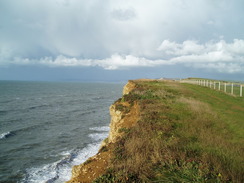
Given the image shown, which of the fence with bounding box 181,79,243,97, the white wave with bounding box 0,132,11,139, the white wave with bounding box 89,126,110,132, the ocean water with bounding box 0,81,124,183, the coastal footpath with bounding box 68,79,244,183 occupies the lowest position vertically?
the white wave with bounding box 89,126,110,132

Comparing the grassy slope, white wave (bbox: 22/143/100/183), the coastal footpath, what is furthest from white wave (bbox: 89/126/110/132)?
the grassy slope

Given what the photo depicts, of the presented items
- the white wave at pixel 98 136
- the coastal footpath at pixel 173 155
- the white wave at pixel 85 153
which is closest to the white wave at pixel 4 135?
the white wave at pixel 98 136

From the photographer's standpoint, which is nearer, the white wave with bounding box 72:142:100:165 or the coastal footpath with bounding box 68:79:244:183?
the coastal footpath with bounding box 68:79:244:183

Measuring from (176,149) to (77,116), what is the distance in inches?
1236

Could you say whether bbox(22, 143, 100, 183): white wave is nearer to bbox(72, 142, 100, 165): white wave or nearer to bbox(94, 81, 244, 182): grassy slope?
bbox(72, 142, 100, 165): white wave

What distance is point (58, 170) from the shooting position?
48.2 feet

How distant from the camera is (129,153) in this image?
666cm

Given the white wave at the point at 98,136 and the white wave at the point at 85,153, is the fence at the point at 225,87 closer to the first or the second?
the white wave at the point at 98,136

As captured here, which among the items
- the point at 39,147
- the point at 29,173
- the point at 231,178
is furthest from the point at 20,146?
the point at 231,178

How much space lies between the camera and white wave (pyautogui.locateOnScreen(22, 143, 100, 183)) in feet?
43.9

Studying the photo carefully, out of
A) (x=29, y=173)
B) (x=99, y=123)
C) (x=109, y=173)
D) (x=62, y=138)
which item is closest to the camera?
(x=109, y=173)

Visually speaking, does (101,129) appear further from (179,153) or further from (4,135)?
(179,153)

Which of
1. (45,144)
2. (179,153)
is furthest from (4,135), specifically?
(179,153)

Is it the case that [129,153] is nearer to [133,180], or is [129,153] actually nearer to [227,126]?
[133,180]
